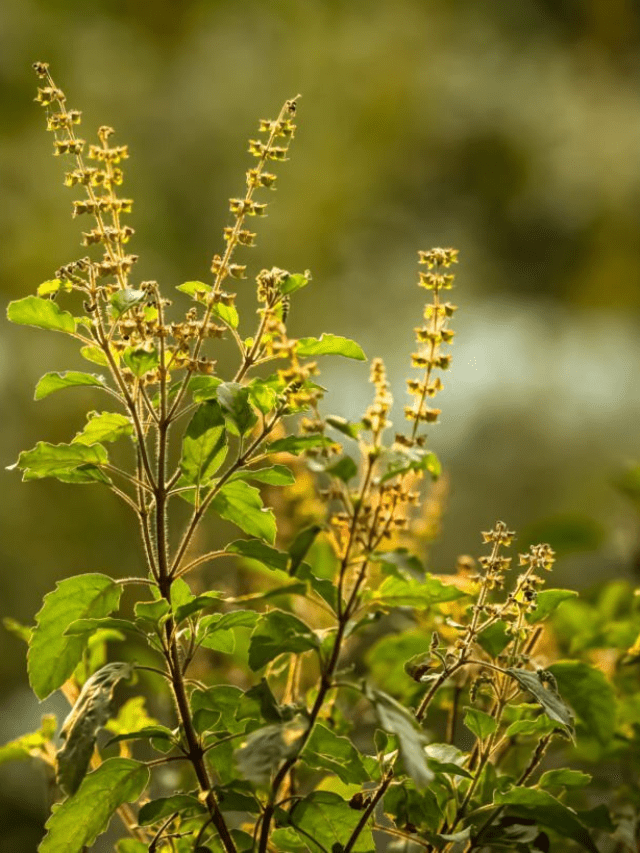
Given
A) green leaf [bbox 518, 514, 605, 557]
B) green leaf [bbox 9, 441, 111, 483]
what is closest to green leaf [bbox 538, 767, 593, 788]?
green leaf [bbox 9, 441, 111, 483]

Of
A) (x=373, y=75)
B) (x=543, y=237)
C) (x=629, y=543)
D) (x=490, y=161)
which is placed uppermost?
(x=373, y=75)

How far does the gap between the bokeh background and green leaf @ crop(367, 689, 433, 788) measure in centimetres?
168

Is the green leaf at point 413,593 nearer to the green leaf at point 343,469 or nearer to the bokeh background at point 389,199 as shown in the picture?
the green leaf at point 343,469

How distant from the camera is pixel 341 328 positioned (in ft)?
7.64

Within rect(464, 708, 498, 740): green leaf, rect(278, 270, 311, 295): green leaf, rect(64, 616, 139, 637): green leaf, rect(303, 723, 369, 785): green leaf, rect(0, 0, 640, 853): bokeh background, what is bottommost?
rect(303, 723, 369, 785): green leaf

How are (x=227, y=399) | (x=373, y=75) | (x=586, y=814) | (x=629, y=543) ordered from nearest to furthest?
(x=227, y=399) → (x=586, y=814) → (x=629, y=543) → (x=373, y=75)

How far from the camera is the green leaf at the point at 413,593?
21.1 inches

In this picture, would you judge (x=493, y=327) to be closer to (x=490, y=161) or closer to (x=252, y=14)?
(x=490, y=161)

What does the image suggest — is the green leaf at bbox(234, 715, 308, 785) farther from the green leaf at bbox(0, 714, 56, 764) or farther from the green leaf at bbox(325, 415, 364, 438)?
the green leaf at bbox(0, 714, 56, 764)

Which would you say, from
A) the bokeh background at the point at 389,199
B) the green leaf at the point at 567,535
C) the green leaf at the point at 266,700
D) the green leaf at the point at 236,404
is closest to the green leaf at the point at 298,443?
the green leaf at the point at 236,404

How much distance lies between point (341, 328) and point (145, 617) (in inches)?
71.4

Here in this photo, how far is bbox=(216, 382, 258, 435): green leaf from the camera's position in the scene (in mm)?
544

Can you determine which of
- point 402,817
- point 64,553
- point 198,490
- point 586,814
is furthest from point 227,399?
point 64,553

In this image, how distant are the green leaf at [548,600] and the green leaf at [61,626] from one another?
263 mm
